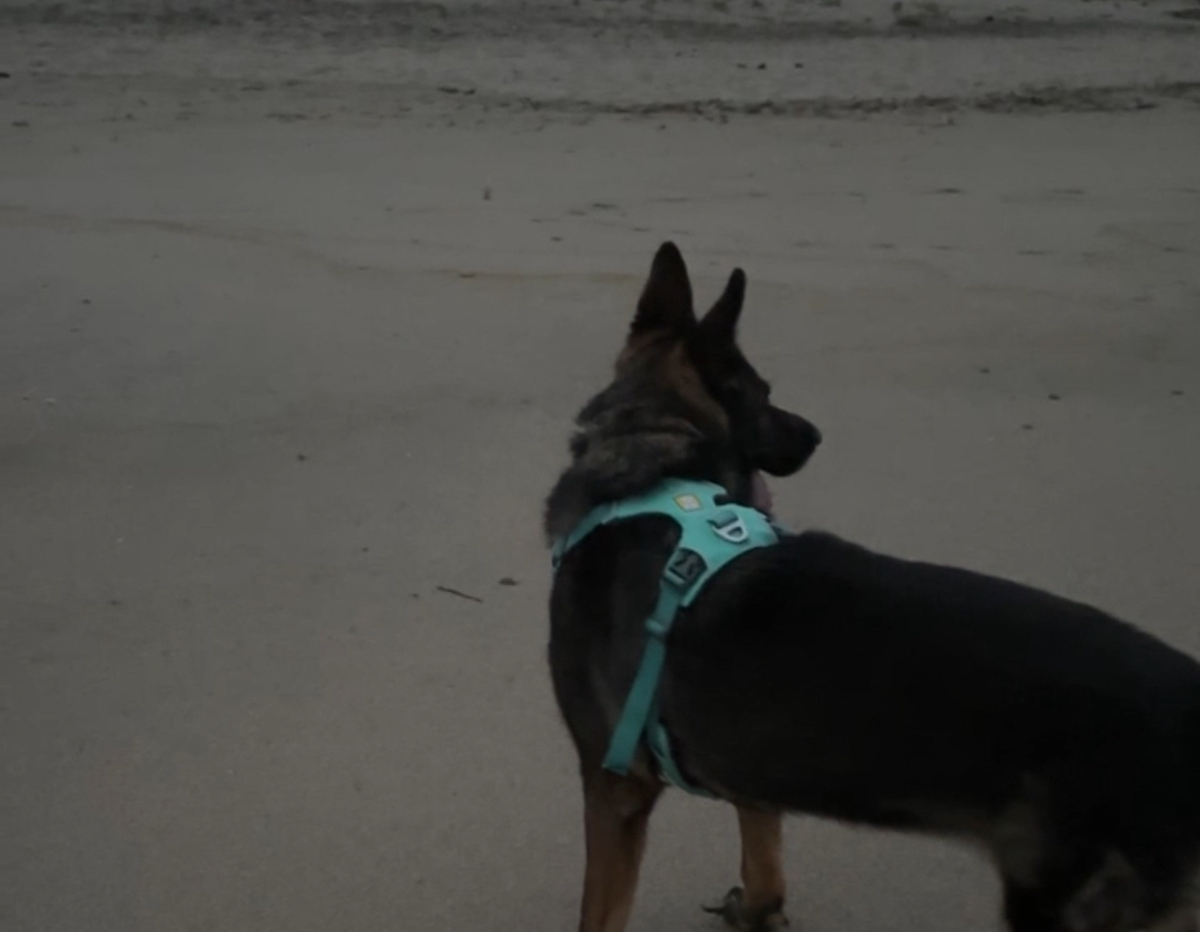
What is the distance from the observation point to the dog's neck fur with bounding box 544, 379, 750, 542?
10.2 feet

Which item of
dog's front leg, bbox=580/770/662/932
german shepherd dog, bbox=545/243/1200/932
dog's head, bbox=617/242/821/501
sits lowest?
dog's front leg, bbox=580/770/662/932

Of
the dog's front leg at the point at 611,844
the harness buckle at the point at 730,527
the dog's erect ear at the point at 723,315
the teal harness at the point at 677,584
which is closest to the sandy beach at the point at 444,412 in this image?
the dog's front leg at the point at 611,844

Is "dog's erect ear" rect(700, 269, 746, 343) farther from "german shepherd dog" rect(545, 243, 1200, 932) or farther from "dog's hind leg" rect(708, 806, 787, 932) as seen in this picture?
"dog's hind leg" rect(708, 806, 787, 932)

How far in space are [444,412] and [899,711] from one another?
3230 millimetres

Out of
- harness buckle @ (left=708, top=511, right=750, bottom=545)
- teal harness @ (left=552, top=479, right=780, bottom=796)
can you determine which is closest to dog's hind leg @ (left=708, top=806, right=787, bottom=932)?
teal harness @ (left=552, top=479, right=780, bottom=796)

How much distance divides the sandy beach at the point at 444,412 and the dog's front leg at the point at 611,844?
0.26 meters

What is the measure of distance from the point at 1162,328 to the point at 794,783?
4.44m

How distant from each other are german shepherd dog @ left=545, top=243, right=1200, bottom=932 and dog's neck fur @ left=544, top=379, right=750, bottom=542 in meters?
0.01

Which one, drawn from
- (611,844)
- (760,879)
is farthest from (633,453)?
(760,879)

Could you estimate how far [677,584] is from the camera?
108 inches

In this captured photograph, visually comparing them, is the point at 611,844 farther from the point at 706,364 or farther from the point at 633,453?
the point at 706,364

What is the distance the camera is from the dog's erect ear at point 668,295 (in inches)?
133

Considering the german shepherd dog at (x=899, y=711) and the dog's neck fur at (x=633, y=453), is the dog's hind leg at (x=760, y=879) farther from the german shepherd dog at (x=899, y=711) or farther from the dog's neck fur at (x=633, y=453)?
the dog's neck fur at (x=633, y=453)

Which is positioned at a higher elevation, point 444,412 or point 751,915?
point 444,412
